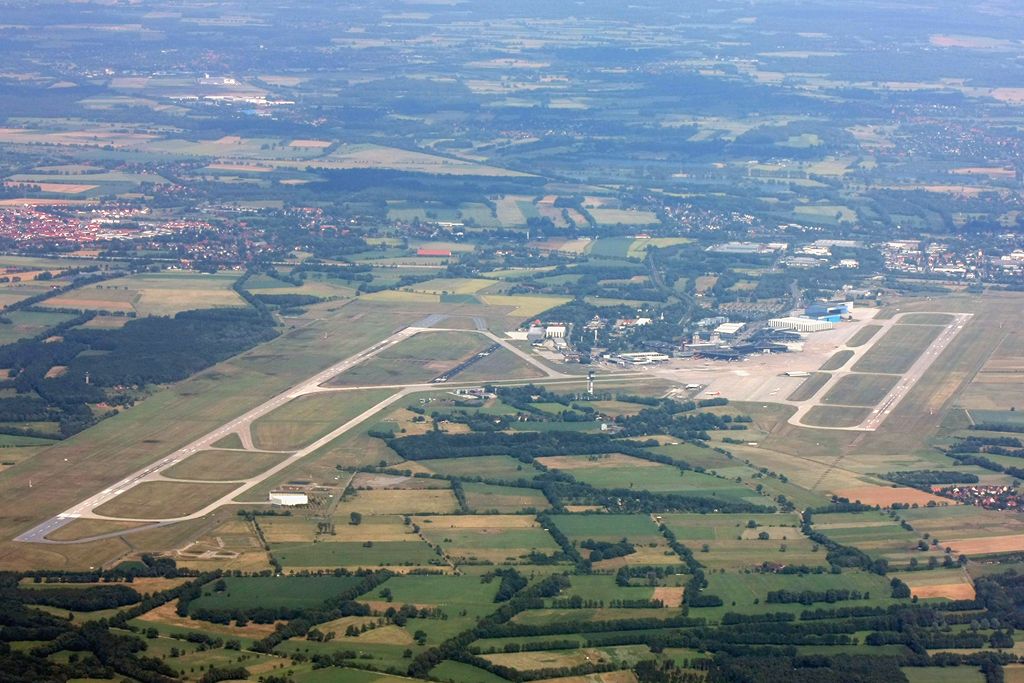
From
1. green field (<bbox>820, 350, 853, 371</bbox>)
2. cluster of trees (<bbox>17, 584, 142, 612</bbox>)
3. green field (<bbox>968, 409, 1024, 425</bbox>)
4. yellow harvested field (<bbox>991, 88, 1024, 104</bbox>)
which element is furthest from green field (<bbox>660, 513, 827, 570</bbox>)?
yellow harvested field (<bbox>991, 88, 1024, 104</bbox>)

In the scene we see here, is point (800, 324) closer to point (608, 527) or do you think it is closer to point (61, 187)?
point (608, 527)

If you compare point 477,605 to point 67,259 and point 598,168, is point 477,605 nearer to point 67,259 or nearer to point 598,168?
point 67,259

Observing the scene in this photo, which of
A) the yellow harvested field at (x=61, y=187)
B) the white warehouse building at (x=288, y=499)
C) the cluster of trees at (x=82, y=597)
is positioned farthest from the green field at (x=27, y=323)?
the yellow harvested field at (x=61, y=187)

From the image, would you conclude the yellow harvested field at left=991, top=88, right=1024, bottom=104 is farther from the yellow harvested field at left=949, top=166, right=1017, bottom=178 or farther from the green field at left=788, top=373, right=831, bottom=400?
the green field at left=788, top=373, right=831, bottom=400

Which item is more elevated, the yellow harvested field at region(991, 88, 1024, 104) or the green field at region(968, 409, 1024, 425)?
the green field at region(968, 409, 1024, 425)

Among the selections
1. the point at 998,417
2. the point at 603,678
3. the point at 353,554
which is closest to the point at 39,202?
the point at 998,417

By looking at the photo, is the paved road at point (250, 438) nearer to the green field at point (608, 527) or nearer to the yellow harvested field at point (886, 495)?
the green field at point (608, 527)
